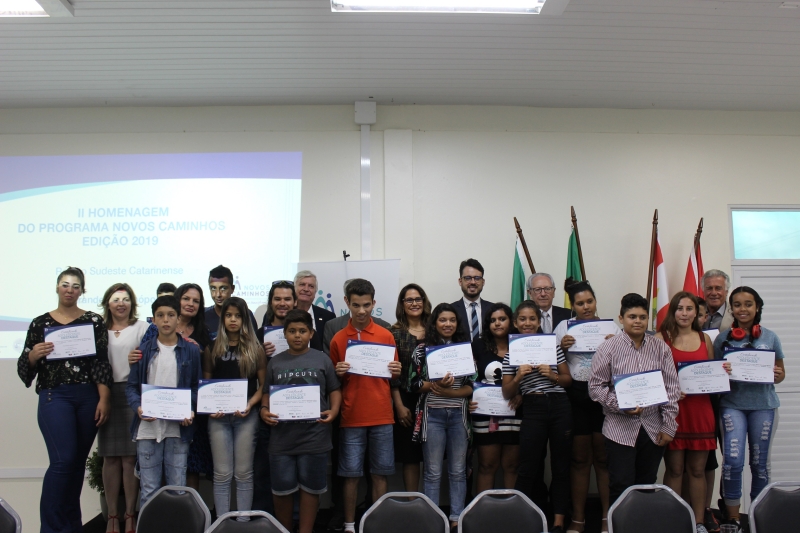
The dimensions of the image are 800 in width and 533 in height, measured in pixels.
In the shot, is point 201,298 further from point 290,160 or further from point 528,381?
point 528,381

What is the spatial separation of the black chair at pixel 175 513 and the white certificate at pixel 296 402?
0.87 m

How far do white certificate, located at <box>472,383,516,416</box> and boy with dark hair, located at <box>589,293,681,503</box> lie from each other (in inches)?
21.2

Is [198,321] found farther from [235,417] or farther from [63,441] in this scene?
[63,441]

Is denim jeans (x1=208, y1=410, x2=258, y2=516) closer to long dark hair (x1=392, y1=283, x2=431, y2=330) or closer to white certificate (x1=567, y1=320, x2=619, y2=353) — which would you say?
long dark hair (x1=392, y1=283, x2=431, y2=330)

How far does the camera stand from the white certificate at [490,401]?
12.0 feet

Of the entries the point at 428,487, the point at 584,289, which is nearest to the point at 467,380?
the point at 428,487

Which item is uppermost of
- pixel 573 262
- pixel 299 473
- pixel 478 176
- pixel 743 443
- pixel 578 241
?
pixel 478 176

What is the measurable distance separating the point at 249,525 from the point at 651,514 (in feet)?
5.37

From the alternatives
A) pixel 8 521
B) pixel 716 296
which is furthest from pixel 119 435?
pixel 716 296

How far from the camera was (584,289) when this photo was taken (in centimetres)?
388

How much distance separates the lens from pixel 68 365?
3.54m

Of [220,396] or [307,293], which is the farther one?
[307,293]

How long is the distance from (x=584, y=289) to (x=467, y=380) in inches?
38.9

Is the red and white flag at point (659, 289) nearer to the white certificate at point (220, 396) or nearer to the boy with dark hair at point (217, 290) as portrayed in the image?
the boy with dark hair at point (217, 290)
